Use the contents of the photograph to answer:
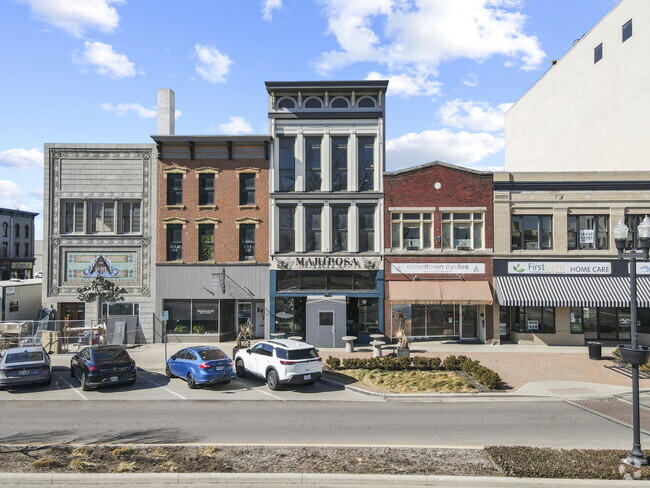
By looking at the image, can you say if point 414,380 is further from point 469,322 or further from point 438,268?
point 469,322

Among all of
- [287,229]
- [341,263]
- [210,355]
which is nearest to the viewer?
[210,355]

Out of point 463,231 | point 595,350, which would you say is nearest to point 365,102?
point 463,231

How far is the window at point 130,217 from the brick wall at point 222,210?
1570mm

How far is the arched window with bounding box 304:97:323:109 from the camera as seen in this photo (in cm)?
2862

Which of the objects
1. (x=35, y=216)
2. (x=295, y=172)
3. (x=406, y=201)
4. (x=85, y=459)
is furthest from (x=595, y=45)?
(x=35, y=216)

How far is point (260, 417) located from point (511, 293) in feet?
58.3

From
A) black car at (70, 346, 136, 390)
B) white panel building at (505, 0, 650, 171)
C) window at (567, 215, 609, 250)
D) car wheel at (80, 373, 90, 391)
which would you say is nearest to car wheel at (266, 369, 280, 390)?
black car at (70, 346, 136, 390)

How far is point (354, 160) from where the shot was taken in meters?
28.3

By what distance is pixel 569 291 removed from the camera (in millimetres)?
26672

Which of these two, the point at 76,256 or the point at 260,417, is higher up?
the point at 76,256

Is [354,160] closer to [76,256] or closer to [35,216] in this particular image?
[76,256]

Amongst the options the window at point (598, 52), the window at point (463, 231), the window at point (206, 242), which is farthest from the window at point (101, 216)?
the window at point (598, 52)

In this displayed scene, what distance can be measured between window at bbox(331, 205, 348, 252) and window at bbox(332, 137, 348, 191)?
4.22 feet

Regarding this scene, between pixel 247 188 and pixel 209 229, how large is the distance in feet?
11.2
